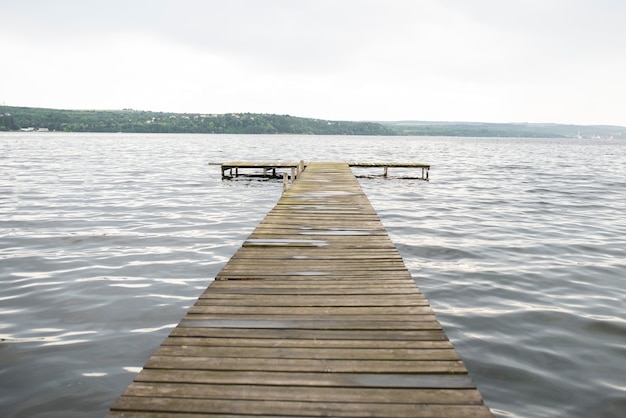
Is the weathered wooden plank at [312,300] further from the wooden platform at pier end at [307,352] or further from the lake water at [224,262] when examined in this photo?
the lake water at [224,262]

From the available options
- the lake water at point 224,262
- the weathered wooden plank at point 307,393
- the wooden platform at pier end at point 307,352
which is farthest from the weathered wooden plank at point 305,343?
the lake water at point 224,262

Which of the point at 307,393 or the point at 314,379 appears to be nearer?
the point at 307,393

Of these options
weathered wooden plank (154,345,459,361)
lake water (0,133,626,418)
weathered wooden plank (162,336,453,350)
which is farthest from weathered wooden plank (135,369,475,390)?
lake water (0,133,626,418)

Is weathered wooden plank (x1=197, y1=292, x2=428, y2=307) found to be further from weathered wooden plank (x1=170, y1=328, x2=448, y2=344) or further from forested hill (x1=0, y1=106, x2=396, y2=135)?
forested hill (x1=0, y1=106, x2=396, y2=135)

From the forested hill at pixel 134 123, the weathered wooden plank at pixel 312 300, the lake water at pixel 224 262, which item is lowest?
the lake water at pixel 224 262

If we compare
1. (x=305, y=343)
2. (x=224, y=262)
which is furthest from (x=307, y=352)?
(x=224, y=262)

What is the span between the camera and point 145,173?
27.9 m

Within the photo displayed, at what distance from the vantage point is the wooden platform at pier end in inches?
104

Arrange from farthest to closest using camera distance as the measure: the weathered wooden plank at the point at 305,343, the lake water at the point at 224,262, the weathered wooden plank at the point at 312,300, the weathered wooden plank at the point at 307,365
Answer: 1. the lake water at the point at 224,262
2. the weathered wooden plank at the point at 312,300
3. the weathered wooden plank at the point at 305,343
4. the weathered wooden plank at the point at 307,365

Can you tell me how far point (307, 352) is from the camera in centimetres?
328

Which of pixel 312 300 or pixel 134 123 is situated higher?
pixel 134 123

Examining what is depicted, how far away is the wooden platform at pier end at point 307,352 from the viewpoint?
2.63 m

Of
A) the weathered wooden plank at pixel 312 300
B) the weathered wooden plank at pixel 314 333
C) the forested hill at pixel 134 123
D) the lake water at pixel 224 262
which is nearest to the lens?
the weathered wooden plank at pixel 314 333

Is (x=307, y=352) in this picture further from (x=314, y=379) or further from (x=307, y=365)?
(x=314, y=379)
